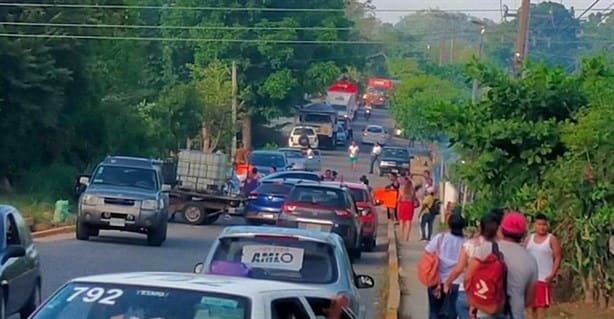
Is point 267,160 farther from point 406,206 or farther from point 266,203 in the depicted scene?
point 266,203

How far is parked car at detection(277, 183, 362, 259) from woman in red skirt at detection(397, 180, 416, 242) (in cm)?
827

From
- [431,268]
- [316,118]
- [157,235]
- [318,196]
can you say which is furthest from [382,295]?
[316,118]

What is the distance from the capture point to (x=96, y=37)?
155 feet

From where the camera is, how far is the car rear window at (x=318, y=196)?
1137 inches

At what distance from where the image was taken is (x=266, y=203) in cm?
3538

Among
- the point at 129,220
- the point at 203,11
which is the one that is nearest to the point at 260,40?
the point at 203,11

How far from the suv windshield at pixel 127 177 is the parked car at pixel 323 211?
11.6 feet

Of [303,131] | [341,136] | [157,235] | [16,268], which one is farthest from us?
[341,136]

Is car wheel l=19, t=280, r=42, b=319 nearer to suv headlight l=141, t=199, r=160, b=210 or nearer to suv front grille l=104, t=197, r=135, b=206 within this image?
suv front grille l=104, t=197, r=135, b=206

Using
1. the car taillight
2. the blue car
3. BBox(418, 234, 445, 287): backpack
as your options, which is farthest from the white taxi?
the blue car

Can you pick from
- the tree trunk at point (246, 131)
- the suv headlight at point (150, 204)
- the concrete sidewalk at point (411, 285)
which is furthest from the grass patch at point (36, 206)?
the tree trunk at point (246, 131)

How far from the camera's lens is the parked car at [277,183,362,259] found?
28125mm

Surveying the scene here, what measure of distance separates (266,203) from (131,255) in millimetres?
7634

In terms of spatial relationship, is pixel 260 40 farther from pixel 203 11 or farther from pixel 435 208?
pixel 435 208
